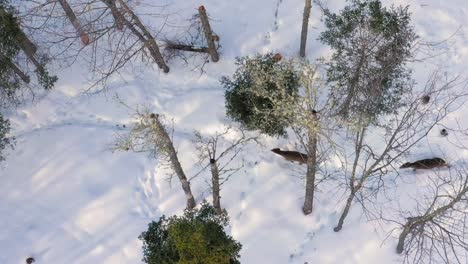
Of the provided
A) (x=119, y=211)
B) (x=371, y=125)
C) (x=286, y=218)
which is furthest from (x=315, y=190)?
(x=119, y=211)

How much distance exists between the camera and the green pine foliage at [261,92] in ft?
52.3

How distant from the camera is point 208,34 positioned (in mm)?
18062

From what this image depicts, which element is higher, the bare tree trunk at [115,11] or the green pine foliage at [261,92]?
the bare tree trunk at [115,11]

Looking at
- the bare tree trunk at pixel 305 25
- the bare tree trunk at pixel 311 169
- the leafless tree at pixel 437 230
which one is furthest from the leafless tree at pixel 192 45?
the leafless tree at pixel 437 230

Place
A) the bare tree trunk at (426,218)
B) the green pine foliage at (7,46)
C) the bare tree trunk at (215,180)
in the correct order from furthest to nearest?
the green pine foliage at (7,46) → the bare tree trunk at (215,180) → the bare tree trunk at (426,218)

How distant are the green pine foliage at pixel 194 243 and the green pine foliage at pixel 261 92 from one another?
3896 millimetres

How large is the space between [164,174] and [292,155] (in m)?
4.22

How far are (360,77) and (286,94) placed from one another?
2.20 metres

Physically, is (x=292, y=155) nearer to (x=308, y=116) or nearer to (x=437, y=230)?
(x=308, y=116)

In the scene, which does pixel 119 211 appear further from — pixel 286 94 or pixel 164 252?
pixel 286 94

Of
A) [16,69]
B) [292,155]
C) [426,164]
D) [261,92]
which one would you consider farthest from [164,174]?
[426,164]

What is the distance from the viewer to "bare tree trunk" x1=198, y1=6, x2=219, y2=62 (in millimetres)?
17219

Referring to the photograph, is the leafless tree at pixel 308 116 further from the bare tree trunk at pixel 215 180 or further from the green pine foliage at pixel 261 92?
the bare tree trunk at pixel 215 180

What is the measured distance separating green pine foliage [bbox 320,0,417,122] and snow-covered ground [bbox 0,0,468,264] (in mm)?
2609
